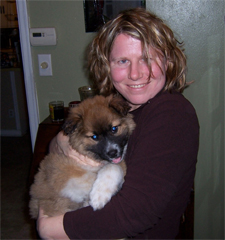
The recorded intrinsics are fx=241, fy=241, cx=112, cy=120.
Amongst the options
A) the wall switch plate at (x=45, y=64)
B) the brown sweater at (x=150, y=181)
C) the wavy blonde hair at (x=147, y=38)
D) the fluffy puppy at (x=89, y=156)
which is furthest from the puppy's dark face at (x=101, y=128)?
the wall switch plate at (x=45, y=64)

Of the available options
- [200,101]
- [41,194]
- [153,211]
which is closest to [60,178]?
[41,194]

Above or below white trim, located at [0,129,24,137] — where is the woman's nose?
above

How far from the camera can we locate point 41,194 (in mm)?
1614

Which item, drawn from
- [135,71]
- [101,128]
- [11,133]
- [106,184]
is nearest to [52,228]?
[106,184]

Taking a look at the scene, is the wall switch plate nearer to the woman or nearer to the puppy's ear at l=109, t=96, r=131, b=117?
the woman

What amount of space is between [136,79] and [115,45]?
0.24m

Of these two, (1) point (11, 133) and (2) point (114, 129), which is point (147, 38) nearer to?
(2) point (114, 129)

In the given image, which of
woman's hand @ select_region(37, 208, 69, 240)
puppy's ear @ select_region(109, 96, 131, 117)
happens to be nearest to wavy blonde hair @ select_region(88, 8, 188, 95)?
puppy's ear @ select_region(109, 96, 131, 117)

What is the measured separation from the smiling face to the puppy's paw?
1.51ft

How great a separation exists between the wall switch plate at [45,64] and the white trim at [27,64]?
112 millimetres

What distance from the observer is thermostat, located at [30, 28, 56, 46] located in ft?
8.93

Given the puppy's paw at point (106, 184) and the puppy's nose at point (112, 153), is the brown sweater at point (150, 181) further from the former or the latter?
the puppy's nose at point (112, 153)

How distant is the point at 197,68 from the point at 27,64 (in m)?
1.95

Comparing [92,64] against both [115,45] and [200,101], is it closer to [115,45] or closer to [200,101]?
[115,45]
